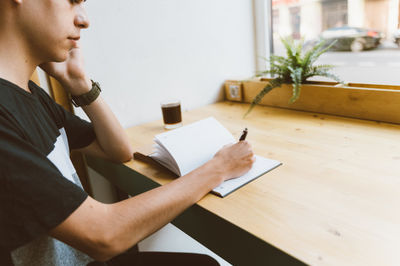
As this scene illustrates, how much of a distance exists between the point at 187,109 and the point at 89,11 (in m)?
0.69

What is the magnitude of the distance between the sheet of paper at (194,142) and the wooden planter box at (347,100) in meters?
0.59

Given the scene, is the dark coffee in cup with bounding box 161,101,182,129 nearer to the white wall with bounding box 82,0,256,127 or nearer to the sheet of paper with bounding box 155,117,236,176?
the white wall with bounding box 82,0,256,127

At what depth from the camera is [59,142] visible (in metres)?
0.89

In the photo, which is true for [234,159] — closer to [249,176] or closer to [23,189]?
[249,176]

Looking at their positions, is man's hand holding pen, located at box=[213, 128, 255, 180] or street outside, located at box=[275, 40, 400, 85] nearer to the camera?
man's hand holding pen, located at box=[213, 128, 255, 180]

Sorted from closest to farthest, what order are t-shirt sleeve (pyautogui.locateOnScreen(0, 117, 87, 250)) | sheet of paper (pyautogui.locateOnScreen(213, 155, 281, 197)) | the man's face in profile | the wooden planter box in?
t-shirt sleeve (pyautogui.locateOnScreen(0, 117, 87, 250)), the man's face in profile, sheet of paper (pyautogui.locateOnScreen(213, 155, 281, 197)), the wooden planter box

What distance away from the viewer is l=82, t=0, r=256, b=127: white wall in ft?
4.49

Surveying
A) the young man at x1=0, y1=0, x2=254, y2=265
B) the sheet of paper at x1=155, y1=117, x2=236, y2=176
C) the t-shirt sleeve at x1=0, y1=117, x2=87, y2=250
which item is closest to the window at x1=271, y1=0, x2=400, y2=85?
the sheet of paper at x1=155, y1=117, x2=236, y2=176

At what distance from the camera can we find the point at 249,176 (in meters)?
0.85

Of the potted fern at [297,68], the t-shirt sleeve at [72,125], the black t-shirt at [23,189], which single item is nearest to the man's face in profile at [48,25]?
the black t-shirt at [23,189]

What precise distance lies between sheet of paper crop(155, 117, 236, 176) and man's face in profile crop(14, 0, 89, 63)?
375 mm

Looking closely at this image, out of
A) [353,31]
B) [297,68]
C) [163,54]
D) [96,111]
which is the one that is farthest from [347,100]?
[96,111]

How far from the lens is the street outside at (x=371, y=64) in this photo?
1438mm

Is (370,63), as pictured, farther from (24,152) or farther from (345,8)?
(24,152)
